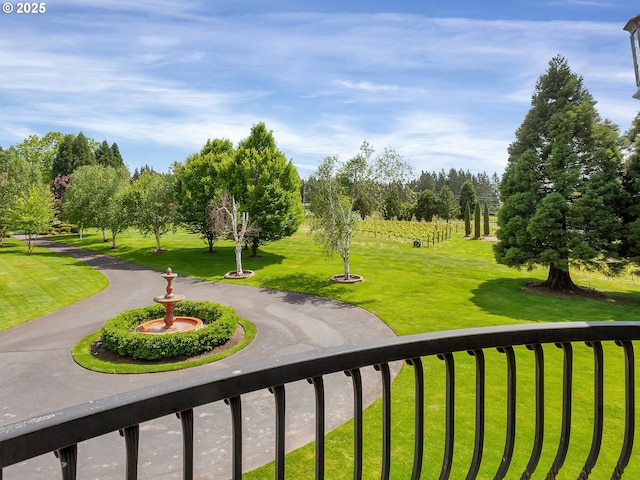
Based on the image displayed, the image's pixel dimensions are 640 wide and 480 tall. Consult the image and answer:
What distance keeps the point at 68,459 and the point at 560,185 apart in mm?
23168

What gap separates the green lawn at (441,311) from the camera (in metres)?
7.70

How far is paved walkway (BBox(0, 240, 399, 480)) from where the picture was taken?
7734mm

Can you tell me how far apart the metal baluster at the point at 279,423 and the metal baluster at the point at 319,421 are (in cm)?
14

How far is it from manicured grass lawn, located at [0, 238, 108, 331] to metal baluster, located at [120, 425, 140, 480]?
61.9 ft

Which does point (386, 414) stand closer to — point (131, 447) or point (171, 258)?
point (131, 447)

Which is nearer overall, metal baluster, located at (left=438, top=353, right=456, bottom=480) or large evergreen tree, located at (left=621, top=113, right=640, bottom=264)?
metal baluster, located at (left=438, top=353, right=456, bottom=480)

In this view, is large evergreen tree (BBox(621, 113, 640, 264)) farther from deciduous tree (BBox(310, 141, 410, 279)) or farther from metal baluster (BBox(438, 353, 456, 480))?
metal baluster (BBox(438, 353, 456, 480))

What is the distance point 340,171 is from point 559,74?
12702 mm

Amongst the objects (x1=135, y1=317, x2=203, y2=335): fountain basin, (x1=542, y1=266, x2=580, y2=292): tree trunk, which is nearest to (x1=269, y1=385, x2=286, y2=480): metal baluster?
(x1=135, y1=317, x2=203, y2=335): fountain basin

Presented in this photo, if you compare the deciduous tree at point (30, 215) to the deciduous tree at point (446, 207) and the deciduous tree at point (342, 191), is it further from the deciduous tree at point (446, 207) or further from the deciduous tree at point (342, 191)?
the deciduous tree at point (446, 207)

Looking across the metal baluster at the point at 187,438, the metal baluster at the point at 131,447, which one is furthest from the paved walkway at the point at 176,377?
the metal baluster at the point at 131,447

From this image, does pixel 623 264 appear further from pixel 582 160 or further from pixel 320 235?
pixel 320 235

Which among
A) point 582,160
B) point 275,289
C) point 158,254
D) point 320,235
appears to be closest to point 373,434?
point 275,289

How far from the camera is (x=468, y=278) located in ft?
82.6
